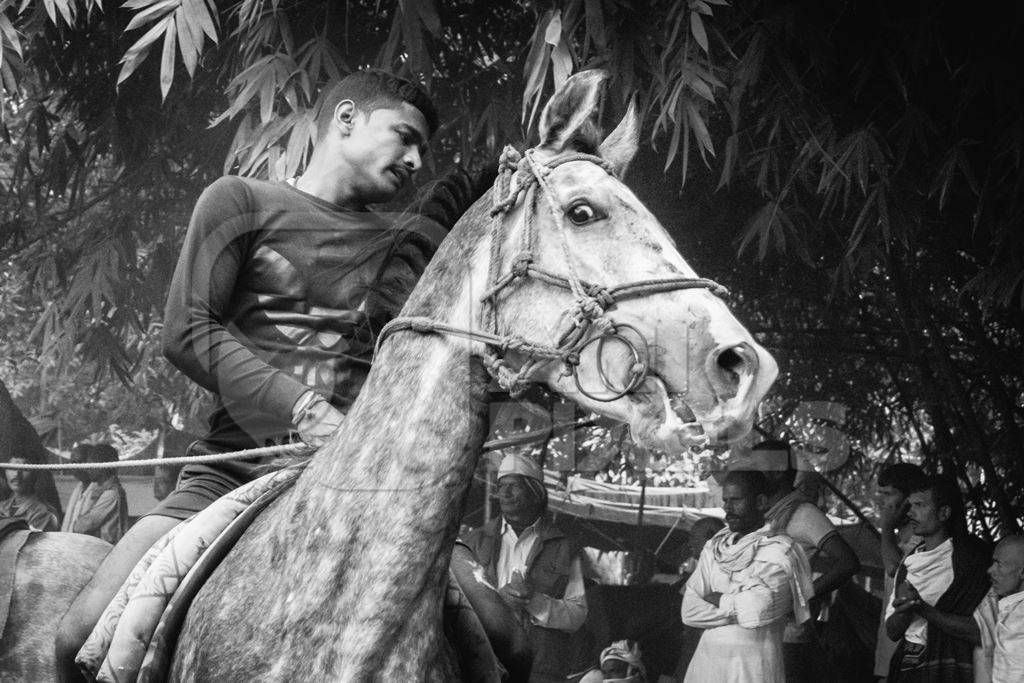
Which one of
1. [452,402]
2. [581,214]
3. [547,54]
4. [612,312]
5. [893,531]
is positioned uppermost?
[547,54]

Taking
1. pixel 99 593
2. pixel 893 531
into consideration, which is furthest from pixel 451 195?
pixel 893 531

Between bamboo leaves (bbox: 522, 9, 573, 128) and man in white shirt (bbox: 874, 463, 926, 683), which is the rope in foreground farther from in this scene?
man in white shirt (bbox: 874, 463, 926, 683)

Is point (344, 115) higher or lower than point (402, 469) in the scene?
higher

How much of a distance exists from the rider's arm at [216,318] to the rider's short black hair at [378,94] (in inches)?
16.9

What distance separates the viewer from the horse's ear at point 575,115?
6.86 ft

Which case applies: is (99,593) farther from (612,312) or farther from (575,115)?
(575,115)

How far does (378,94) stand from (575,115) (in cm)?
66

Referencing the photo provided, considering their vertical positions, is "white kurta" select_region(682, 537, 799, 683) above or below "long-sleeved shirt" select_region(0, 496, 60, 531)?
below

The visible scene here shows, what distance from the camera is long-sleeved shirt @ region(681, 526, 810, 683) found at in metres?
4.61

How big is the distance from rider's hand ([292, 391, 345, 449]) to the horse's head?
43 cm

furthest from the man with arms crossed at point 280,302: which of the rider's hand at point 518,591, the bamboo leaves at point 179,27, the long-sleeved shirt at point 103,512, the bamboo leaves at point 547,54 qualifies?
the long-sleeved shirt at point 103,512

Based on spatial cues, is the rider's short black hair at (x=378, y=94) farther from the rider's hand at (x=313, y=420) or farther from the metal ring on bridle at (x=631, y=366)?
the metal ring on bridle at (x=631, y=366)

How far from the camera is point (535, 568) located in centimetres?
514

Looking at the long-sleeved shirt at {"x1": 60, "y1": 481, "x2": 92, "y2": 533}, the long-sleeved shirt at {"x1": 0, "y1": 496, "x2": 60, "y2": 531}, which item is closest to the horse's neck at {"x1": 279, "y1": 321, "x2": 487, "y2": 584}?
the long-sleeved shirt at {"x1": 0, "y1": 496, "x2": 60, "y2": 531}
